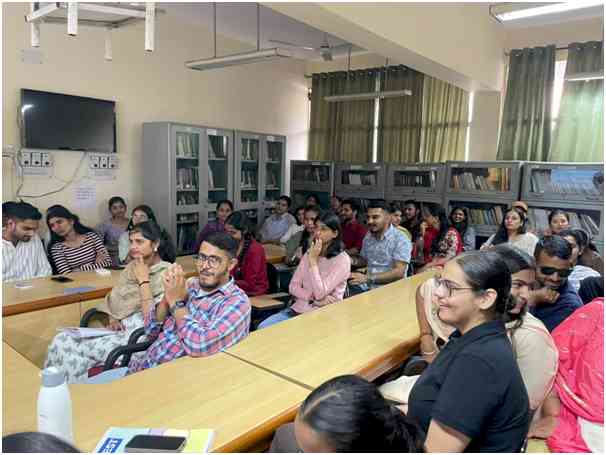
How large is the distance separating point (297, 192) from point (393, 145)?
1690 millimetres

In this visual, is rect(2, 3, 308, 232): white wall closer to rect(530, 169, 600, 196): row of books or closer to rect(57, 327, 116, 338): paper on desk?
rect(57, 327, 116, 338): paper on desk

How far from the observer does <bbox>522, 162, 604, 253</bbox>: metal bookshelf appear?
4.94 meters

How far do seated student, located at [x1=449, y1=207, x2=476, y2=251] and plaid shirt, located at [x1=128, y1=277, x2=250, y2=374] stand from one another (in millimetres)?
4113

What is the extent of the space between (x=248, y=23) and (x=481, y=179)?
3560mm

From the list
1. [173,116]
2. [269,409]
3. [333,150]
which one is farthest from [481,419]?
[333,150]

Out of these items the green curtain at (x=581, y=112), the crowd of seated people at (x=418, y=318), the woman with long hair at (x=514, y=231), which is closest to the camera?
the crowd of seated people at (x=418, y=318)

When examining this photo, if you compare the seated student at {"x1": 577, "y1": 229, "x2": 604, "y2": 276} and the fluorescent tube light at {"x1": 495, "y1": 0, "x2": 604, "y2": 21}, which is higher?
the fluorescent tube light at {"x1": 495, "y1": 0, "x2": 604, "y2": 21}

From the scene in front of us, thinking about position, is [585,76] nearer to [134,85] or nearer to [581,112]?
[581,112]

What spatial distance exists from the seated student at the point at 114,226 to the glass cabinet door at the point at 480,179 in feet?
13.4

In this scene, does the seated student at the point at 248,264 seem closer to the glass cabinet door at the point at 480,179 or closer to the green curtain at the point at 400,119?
the glass cabinet door at the point at 480,179

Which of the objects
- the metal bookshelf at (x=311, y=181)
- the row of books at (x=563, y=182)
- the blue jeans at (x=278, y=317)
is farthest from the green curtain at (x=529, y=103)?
the blue jeans at (x=278, y=317)

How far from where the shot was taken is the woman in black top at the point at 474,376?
115cm

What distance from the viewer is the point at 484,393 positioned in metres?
1.14

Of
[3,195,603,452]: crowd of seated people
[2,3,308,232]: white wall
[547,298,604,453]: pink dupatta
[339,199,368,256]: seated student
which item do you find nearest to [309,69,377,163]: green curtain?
[2,3,308,232]: white wall
